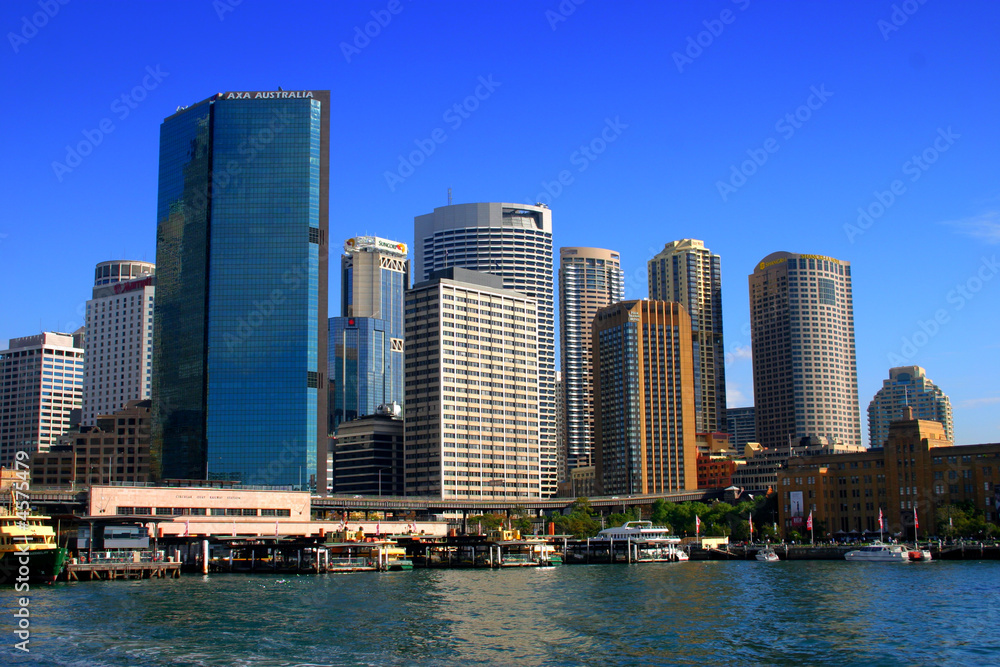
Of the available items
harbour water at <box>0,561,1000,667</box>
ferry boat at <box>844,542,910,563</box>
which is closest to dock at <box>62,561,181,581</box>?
harbour water at <box>0,561,1000,667</box>

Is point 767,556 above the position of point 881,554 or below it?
below

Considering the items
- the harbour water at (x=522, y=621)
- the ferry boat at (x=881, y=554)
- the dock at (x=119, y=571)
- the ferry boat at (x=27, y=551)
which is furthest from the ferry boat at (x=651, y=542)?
the ferry boat at (x=27, y=551)

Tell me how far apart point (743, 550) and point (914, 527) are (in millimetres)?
32125

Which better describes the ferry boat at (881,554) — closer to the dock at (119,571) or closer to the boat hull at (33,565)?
the dock at (119,571)

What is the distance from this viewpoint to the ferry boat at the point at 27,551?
12269cm

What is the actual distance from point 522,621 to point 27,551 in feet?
218

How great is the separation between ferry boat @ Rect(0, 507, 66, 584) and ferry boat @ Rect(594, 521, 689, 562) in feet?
335

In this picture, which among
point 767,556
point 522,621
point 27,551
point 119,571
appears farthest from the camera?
point 767,556

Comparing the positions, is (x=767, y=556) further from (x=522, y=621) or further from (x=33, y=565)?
(x=33, y=565)

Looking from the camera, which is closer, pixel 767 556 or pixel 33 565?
pixel 33 565

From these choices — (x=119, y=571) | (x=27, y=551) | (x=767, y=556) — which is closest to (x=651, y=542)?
(x=767, y=556)

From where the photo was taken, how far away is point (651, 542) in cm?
19488

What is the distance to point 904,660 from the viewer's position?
228ft

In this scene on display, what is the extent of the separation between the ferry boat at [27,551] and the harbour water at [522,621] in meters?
3.35
